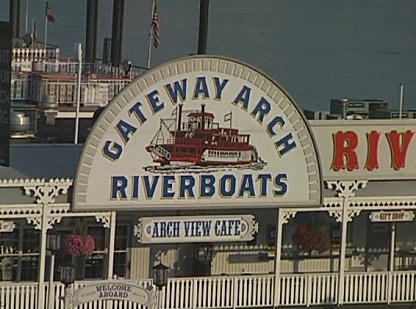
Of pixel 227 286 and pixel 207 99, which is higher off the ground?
pixel 207 99

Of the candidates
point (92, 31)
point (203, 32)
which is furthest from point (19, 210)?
point (92, 31)

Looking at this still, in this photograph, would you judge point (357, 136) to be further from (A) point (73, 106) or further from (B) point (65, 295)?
(A) point (73, 106)

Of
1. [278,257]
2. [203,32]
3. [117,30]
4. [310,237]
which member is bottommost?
[278,257]

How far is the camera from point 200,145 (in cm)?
2236

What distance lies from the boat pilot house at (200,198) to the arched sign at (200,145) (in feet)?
0.07

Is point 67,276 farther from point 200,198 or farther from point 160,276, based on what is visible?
point 200,198

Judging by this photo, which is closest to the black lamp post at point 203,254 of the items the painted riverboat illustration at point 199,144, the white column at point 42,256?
the painted riverboat illustration at point 199,144

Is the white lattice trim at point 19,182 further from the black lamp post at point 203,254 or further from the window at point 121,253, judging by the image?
the black lamp post at point 203,254

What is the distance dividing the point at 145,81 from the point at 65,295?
365 cm

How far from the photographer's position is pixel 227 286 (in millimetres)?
23297

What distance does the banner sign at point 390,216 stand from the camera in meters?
24.2

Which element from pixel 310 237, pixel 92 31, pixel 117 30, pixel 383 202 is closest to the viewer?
pixel 383 202

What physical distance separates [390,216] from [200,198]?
3.85 metres

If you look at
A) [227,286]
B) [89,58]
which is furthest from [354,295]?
[89,58]
